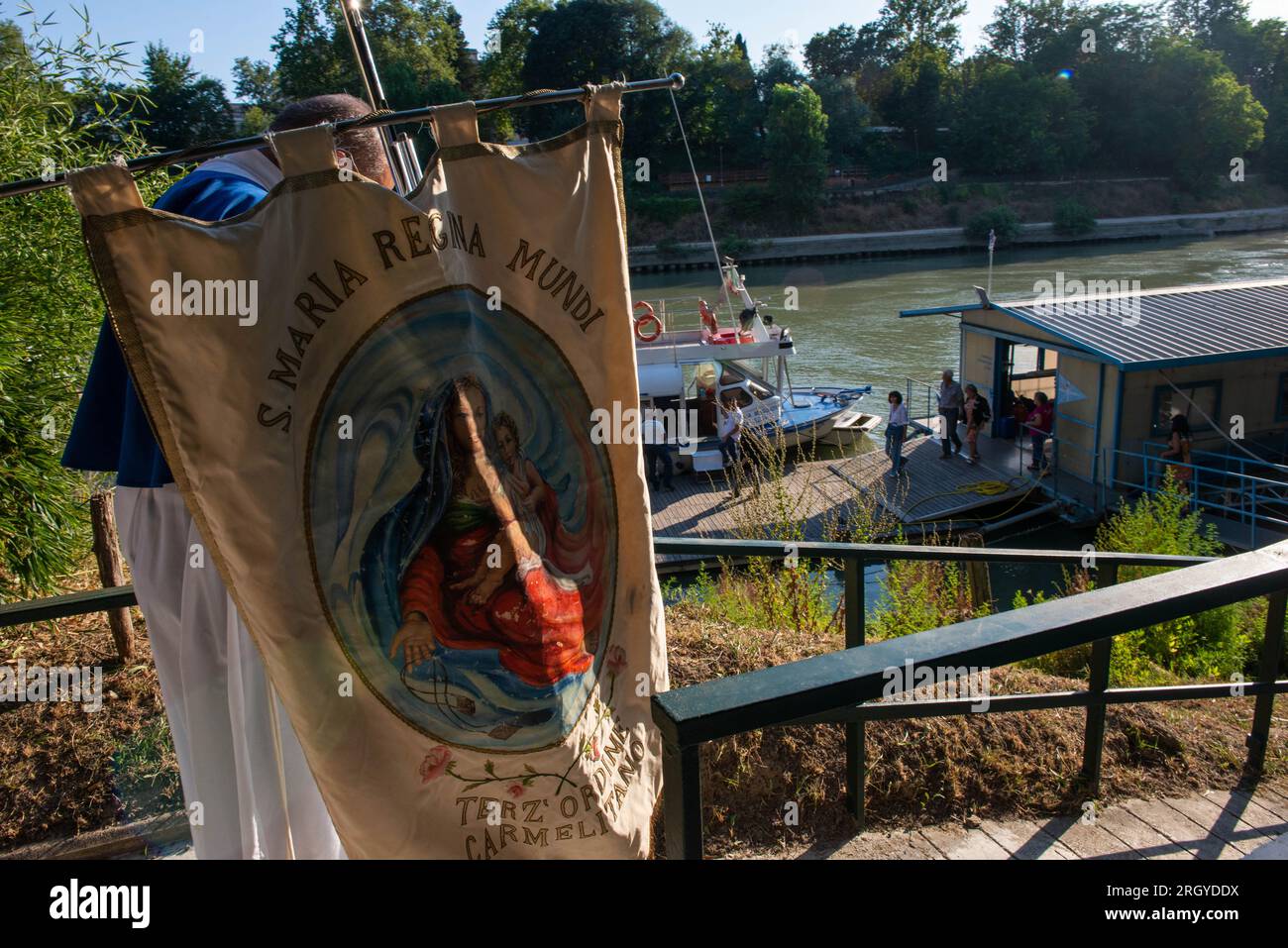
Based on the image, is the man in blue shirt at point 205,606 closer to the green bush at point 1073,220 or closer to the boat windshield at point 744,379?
the boat windshield at point 744,379

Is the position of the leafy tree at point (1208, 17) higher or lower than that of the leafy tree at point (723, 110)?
higher

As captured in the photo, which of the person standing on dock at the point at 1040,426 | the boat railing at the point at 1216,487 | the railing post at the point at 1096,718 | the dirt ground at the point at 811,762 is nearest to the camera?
the railing post at the point at 1096,718

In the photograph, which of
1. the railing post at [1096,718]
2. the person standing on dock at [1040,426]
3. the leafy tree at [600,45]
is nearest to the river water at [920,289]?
the person standing on dock at [1040,426]

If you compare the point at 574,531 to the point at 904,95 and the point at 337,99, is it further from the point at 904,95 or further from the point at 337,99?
the point at 904,95

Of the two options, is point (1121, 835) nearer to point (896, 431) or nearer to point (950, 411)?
point (896, 431)

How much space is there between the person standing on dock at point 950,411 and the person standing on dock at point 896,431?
0.93 metres

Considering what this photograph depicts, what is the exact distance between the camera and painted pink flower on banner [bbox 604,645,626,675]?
1942mm

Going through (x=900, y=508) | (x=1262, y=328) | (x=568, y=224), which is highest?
(x=568, y=224)

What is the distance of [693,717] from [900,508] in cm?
1339

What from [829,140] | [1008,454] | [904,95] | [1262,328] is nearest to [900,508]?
[1008,454]

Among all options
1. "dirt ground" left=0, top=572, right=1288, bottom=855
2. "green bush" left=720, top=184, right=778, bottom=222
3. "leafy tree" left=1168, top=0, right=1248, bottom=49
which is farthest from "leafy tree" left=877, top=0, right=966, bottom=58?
"dirt ground" left=0, top=572, right=1288, bottom=855

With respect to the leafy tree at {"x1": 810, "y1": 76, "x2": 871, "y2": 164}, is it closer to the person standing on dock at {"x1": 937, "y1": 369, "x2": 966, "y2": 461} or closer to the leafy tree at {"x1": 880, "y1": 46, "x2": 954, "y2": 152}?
the leafy tree at {"x1": 880, "y1": 46, "x2": 954, "y2": 152}

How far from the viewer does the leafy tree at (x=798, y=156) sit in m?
52.6
